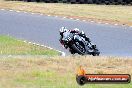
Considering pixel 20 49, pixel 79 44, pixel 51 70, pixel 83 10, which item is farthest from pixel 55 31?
pixel 51 70

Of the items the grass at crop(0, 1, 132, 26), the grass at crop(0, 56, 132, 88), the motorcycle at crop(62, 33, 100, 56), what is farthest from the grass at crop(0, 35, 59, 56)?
the grass at crop(0, 1, 132, 26)

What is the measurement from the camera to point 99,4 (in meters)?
38.3

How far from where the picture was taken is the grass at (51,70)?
11086 mm

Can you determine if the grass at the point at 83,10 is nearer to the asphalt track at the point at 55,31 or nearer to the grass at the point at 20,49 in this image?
the asphalt track at the point at 55,31

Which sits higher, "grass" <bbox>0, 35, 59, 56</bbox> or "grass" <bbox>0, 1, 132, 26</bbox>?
"grass" <bbox>0, 35, 59, 56</bbox>

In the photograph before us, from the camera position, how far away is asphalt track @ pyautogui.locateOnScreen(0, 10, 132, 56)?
21.9 meters

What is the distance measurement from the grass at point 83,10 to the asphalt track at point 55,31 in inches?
70.3

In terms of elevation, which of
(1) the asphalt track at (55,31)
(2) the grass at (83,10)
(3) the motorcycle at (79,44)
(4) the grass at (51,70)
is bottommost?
(2) the grass at (83,10)

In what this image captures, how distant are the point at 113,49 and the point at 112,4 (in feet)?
58.3

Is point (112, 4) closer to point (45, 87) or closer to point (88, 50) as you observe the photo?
point (88, 50)

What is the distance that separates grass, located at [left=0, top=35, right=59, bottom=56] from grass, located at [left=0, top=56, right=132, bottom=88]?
12.8 ft

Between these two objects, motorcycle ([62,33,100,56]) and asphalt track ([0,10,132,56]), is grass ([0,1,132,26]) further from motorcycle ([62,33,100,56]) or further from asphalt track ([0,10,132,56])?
motorcycle ([62,33,100,56])

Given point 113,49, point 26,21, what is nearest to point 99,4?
point 26,21

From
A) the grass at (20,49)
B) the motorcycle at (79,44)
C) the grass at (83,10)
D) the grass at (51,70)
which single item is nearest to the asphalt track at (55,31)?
the grass at (20,49)
